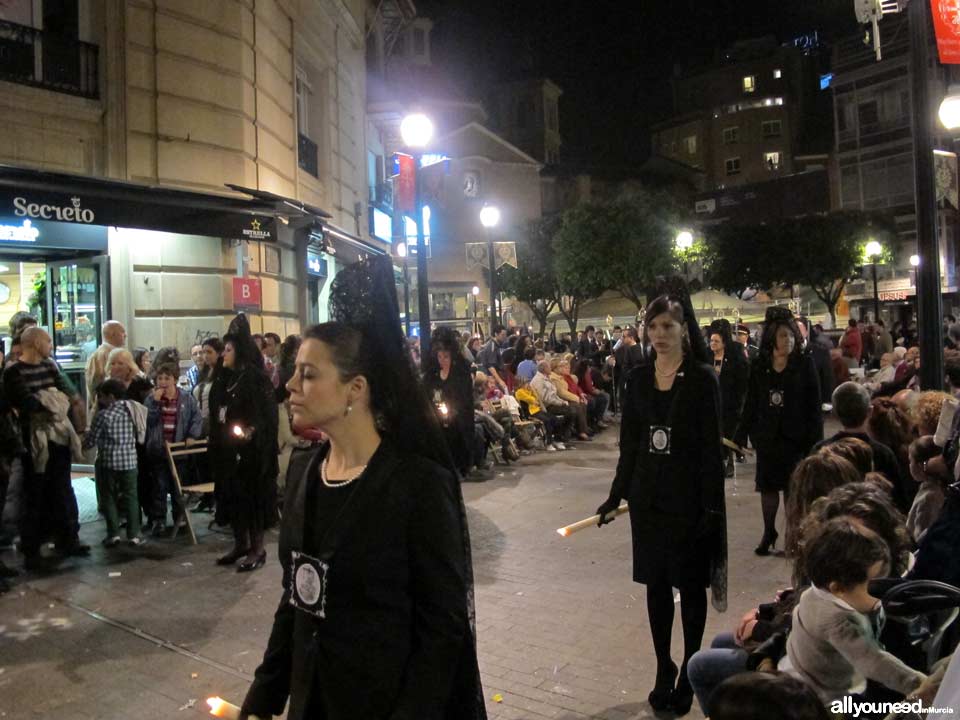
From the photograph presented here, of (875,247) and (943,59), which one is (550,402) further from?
(875,247)

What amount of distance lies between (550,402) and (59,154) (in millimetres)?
8291

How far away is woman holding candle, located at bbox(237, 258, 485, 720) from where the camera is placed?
1.99 meters

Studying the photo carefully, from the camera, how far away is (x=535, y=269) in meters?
39.3

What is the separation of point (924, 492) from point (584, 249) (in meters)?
32.5

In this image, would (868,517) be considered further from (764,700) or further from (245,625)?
(245,625)

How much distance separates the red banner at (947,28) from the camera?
7.15 metres

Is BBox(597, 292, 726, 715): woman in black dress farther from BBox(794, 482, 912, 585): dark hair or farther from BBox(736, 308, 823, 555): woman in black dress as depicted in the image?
BBox(736, 308, 823, 555): woman in black dress

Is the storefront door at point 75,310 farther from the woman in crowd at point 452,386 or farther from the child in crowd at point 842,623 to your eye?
the child in crowd at point 842,623

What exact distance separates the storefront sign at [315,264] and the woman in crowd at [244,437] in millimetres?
9545

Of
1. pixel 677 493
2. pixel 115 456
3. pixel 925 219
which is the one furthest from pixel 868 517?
pixel 115 456

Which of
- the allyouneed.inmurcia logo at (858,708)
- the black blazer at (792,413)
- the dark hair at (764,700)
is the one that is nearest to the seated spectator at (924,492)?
the allyouneed.inmurcia logo at (858,708)

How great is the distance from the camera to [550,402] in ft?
45.2

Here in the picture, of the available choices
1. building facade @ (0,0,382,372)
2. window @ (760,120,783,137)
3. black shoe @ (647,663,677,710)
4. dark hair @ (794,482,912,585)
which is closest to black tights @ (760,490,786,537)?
black shoe @ (647,663,677,710)

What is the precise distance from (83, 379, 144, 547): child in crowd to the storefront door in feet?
17.6
